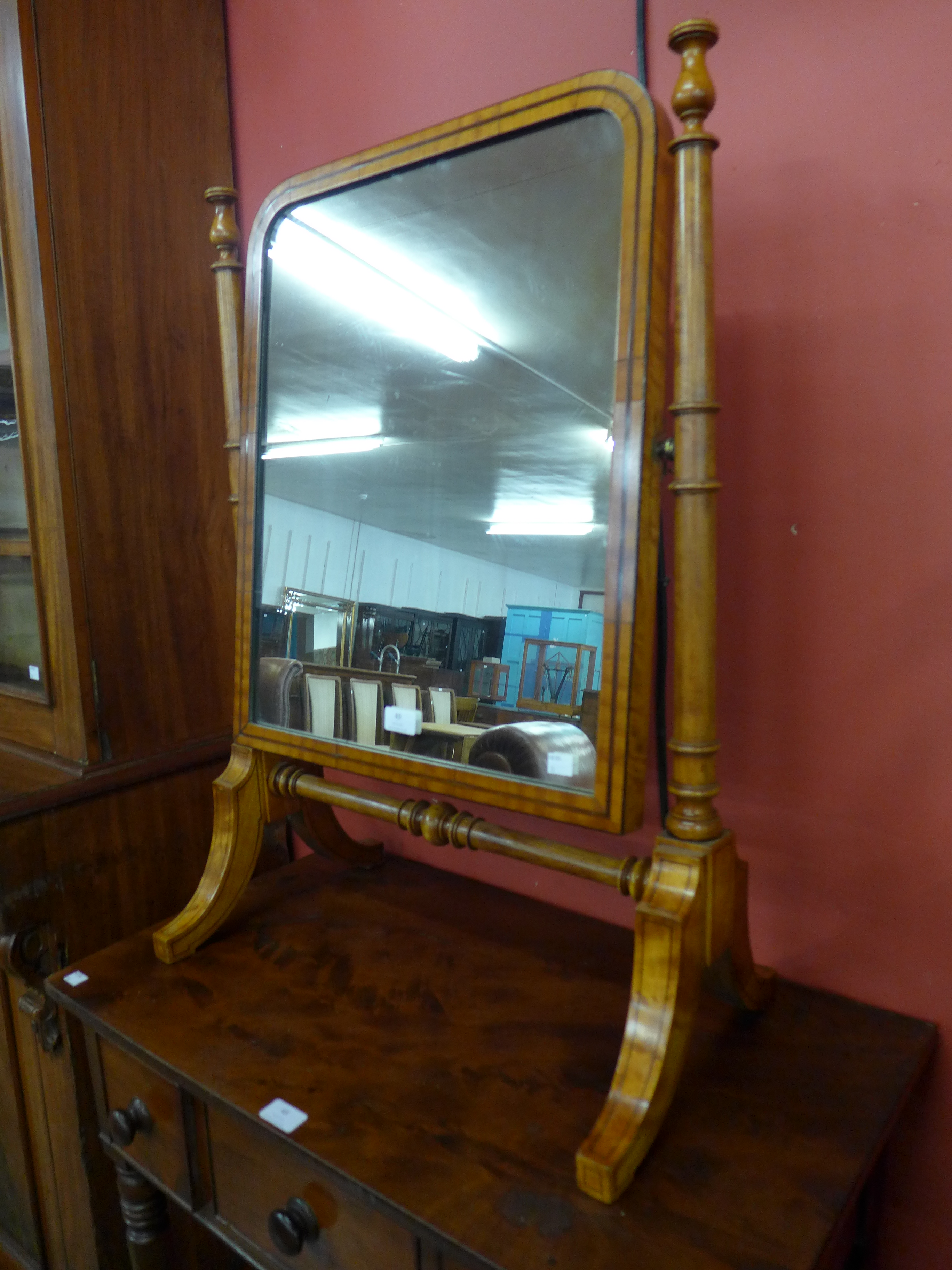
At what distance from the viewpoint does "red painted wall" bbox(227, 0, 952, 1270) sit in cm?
81

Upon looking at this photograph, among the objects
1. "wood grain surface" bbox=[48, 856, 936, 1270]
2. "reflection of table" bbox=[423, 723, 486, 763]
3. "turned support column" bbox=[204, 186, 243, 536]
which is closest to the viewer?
"wood grain surface" bbox=[48, 856, 936, 1270]

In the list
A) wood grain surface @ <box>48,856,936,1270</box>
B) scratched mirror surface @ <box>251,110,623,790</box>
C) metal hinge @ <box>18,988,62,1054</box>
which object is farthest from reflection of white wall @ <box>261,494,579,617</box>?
metal hinge @ <box>18,988,62,1054</box>

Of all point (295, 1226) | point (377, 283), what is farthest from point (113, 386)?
point (295, 1226)

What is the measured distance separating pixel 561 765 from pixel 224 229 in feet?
2.69

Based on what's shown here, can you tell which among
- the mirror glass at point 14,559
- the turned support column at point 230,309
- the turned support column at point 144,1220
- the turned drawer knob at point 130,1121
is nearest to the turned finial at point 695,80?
the turned support column at point 230,309

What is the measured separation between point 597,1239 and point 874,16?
112 centimetres

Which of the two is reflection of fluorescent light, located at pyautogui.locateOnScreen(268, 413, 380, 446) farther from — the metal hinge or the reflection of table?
the metal hinge

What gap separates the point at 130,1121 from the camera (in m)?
0.92

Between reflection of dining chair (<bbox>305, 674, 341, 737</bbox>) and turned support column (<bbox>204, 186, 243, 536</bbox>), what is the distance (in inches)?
9.5

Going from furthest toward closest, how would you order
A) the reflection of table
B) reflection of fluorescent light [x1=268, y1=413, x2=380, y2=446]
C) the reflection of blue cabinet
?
reflection of fluorescent light [x1=268, y1=413, x2=380, y2=446] < the reflection of table < the reflection of blue cabinet

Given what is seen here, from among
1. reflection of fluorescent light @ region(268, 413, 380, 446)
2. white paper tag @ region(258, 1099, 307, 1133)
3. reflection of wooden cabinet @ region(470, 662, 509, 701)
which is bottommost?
white paper tag @ region(258, 1099, 307, 1133)

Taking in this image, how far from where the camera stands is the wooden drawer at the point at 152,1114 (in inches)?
33.8

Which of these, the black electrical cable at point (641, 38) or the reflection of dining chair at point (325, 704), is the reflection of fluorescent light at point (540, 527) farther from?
the black electrical cable at point (641, 38)

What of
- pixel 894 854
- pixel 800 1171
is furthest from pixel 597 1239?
pixel 894 854
